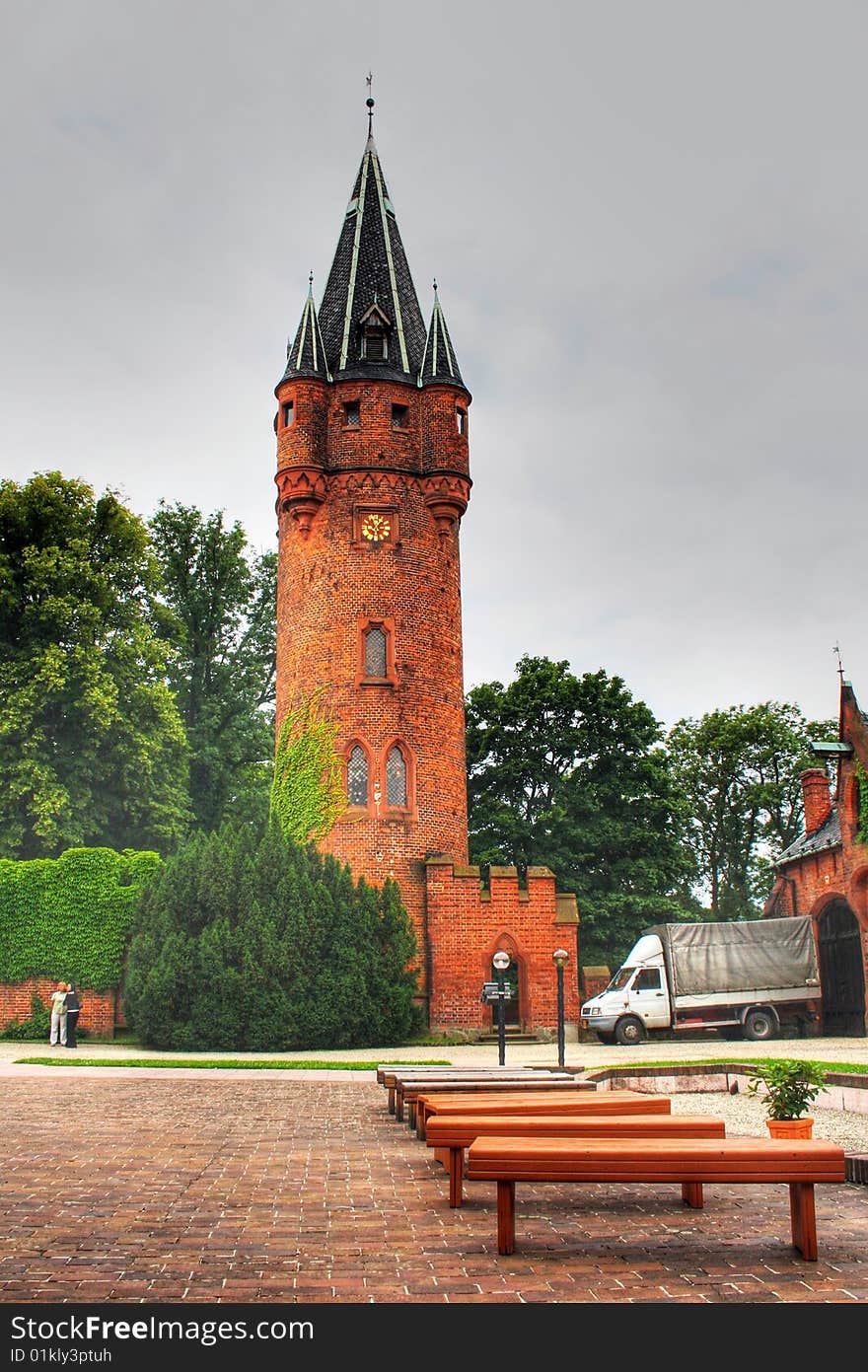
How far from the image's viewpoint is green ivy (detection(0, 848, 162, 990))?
88.2 feet

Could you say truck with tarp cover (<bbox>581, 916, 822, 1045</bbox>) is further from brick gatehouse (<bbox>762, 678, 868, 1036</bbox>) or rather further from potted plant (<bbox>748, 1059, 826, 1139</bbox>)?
potted plant (<bbox>748, 1059, 826, 1139</bbox>)

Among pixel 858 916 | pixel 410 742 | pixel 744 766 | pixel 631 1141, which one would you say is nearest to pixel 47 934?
pixel 410 742

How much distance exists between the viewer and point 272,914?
24.3 metres

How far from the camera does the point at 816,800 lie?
116 feet

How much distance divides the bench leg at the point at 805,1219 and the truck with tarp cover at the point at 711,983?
22.5 metres

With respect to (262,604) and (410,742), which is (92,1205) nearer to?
(410,742)

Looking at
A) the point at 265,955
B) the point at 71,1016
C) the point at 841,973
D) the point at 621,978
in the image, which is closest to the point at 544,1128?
the point at 265,955

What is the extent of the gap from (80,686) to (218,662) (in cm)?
888

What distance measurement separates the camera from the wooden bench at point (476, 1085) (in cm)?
1088

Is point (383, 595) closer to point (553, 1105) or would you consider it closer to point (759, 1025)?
point (759, 1025)

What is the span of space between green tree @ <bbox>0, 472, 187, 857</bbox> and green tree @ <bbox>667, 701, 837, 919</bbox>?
22.8 meters

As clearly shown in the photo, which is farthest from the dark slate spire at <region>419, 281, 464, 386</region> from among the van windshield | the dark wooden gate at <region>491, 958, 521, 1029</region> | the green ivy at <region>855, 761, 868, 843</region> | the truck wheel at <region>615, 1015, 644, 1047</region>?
the truck wheel at <region>615, 1015, 644, 1047</region>

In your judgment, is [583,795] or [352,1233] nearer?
[352,1233]
